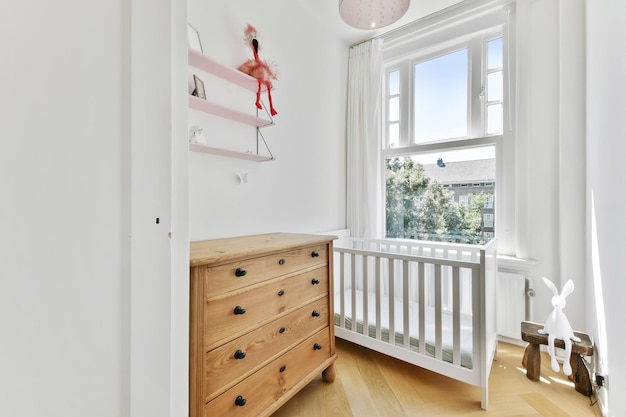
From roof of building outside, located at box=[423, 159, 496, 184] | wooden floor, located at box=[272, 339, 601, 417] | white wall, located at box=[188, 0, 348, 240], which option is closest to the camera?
wooden floor, located at box=[272, 339, 601, 417]

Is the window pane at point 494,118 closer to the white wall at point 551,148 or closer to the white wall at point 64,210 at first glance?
the white wall at point 551,148

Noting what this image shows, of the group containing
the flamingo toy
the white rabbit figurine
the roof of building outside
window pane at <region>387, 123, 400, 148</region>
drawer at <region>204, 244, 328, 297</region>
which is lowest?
the white rabbit figurine

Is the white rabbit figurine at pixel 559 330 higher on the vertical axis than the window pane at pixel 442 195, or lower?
lower

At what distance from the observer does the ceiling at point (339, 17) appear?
2275 millimetres

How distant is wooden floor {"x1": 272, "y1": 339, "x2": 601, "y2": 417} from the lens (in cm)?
148

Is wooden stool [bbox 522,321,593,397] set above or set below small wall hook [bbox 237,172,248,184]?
below

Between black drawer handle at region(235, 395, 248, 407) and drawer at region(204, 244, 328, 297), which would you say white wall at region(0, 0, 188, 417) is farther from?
black drawer handle at region(235, 395, 248, 407)

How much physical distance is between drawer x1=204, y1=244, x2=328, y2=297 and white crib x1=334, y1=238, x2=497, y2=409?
1.40 ft

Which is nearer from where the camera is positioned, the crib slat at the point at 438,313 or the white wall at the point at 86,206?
the white wall at the point at 86,206

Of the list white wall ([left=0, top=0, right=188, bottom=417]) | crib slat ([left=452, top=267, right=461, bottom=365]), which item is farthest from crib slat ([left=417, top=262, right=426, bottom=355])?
white wall ([left=0, top=0, right=188, bottom=417])

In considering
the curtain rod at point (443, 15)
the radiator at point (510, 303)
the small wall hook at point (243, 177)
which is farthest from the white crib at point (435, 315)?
the curtain rod at point (443, 15)

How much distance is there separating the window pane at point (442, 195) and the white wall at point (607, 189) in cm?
70

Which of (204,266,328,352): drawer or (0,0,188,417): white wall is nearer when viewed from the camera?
(0,0,188,417): white wall

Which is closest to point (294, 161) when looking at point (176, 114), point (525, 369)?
point (176, 114)
